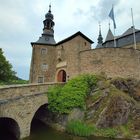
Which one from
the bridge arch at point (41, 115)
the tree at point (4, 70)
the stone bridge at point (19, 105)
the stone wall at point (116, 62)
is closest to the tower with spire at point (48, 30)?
the tree at point (4, 70)

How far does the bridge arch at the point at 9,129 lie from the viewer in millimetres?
11258

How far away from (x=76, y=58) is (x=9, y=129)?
35.3 feet

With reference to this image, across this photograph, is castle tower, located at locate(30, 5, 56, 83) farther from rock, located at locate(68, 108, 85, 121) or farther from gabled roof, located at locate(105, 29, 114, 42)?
gabled roof, located at locate(105, 29, 114, 42)

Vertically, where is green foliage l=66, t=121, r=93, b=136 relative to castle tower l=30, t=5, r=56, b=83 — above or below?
below

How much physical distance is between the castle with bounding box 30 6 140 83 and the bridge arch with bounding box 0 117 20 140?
357 inches

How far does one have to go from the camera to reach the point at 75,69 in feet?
65.0

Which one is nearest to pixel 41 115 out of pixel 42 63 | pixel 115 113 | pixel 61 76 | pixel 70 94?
pixel 70 94

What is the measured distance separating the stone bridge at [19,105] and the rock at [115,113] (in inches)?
193

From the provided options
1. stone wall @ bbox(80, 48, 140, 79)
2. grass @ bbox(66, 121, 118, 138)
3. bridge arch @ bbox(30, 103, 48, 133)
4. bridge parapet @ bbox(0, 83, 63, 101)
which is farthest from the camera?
stone wall @ bbox(80, 48, 140, 79)

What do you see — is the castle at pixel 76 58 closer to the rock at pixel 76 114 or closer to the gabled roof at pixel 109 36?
the gabled roof at pixel 109 36

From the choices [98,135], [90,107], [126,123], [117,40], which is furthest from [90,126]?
[117,40]

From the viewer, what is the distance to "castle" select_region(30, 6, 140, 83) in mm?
17672

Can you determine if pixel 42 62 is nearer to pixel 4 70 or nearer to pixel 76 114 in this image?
pixel 4 70

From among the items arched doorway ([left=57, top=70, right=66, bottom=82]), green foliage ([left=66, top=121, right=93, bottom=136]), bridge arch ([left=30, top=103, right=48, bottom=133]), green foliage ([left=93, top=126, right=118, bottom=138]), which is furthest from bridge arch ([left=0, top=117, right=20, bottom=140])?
arched doorway ([left=57, top=70, right=66, bottom=82])
